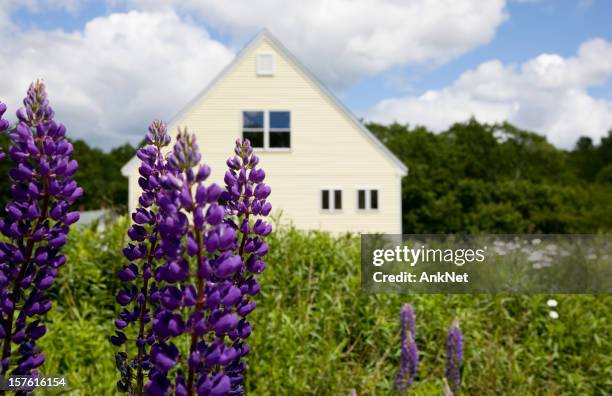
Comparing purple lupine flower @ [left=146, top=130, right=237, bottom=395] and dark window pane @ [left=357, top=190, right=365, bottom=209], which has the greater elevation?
dark window pane @ [left=357, top=190, right=365, bottom=209]

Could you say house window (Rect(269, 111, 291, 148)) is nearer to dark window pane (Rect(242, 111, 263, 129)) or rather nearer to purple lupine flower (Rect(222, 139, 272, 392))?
dark window pane (Rect(242, 111, 263, 129))

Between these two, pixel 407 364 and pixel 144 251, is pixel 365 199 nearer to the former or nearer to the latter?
pixel 407 364

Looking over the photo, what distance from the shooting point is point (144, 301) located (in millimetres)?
1708

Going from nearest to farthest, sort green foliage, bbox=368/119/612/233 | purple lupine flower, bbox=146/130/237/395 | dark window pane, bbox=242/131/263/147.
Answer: purple lupine flower, bbox=146/130/237/395
dark window pane, bbox=242/131/263/147
green foliage, bbox=368/119/612/233

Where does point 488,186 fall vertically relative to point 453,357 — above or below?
above

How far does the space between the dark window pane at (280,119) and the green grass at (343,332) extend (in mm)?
13037

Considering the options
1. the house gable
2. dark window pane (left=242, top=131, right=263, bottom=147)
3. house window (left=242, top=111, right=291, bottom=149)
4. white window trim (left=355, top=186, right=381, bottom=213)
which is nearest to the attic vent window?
the house gable

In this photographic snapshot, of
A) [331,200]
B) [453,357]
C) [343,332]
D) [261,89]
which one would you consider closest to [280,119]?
[261,89]

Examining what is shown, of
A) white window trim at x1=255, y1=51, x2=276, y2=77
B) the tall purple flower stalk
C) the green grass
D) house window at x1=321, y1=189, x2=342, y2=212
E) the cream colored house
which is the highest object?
white window trim at x1=255, y1=51, x2=276, y2=77

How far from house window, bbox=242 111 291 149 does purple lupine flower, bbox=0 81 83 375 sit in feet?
61.1

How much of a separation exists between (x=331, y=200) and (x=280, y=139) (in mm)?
2772

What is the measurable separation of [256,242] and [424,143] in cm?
3453

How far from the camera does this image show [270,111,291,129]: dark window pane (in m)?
20.1

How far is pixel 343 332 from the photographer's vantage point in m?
5.64
